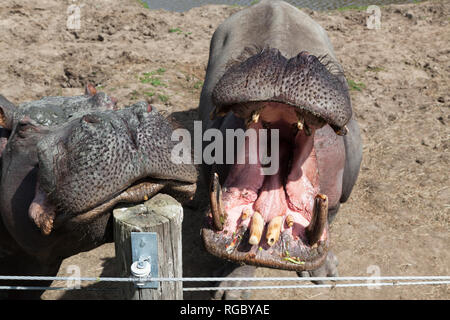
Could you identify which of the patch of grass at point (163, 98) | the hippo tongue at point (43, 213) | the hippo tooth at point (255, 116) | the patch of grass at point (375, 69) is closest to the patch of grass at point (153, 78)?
the patch of grass at point (163, 98)

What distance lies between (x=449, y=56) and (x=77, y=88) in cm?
609

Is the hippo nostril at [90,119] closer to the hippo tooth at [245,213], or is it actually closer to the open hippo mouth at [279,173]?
A: the open hippo mouth at [279,173]

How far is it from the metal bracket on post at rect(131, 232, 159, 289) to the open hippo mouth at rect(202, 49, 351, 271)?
1.86 ft

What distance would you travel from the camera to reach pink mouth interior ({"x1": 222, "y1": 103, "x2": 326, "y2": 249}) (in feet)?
8.39

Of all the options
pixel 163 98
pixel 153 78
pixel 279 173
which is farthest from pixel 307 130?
pixel 153 78

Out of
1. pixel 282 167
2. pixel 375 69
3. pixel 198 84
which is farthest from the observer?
pixel 375 69

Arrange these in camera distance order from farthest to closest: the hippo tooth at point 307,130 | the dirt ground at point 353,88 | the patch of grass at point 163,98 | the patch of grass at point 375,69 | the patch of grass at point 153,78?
the patch of grass at point 375,69 < the patch of grass at point 153,78 < the patch of grass at point 163,98 < the dirt ground at point 353,88 < the hippo tooth at point 307,130

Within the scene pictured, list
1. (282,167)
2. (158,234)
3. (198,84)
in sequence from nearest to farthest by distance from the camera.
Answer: (158,234), (282,167), (198,84)

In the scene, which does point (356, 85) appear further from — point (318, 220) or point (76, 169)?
point (76, 169)

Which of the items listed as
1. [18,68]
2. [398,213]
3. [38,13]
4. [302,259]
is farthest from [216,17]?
[302,259]

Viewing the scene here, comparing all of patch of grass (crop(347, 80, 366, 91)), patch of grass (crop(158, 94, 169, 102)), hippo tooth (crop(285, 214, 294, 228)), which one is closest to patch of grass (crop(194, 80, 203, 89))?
patch of grass (crop(158, 94, 169, 102))

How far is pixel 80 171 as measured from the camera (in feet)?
5.98

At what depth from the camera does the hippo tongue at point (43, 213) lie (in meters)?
1.88

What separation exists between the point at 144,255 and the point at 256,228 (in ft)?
2.61
